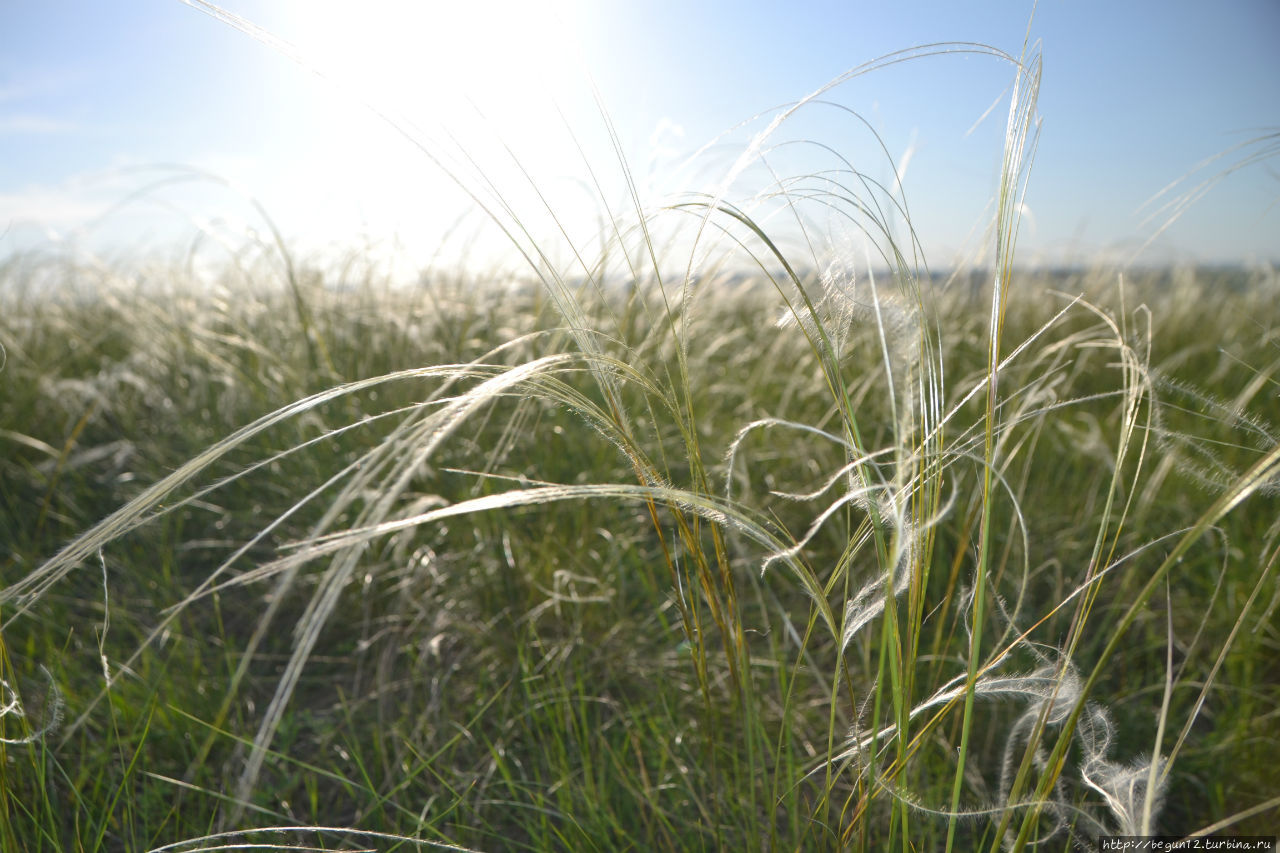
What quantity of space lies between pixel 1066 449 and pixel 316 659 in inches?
84.4

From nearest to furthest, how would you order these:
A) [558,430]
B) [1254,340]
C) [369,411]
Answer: [558,430] < [369,411] < [1254,340]

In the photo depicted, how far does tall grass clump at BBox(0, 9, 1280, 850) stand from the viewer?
0.81 meters

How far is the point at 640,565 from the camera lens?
1.71m

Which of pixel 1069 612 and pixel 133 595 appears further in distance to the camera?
pixel 133 595

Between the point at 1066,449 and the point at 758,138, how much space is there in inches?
74.2

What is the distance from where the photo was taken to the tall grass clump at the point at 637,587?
0.81 metres

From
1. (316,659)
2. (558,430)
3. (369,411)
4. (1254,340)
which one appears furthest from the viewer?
(1254,340)

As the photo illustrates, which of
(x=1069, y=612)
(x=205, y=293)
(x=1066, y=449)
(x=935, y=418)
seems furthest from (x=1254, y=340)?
(x=205, y=293)

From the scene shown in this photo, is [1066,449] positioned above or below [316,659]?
above

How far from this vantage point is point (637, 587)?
1.78 metres

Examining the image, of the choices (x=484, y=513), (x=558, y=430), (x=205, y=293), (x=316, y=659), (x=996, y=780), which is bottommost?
(x=996, y=780)

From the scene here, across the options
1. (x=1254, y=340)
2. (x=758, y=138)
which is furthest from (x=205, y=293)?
(x=1254, y=340)

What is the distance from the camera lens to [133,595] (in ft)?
6.24

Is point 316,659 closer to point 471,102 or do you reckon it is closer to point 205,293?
point 471,102
